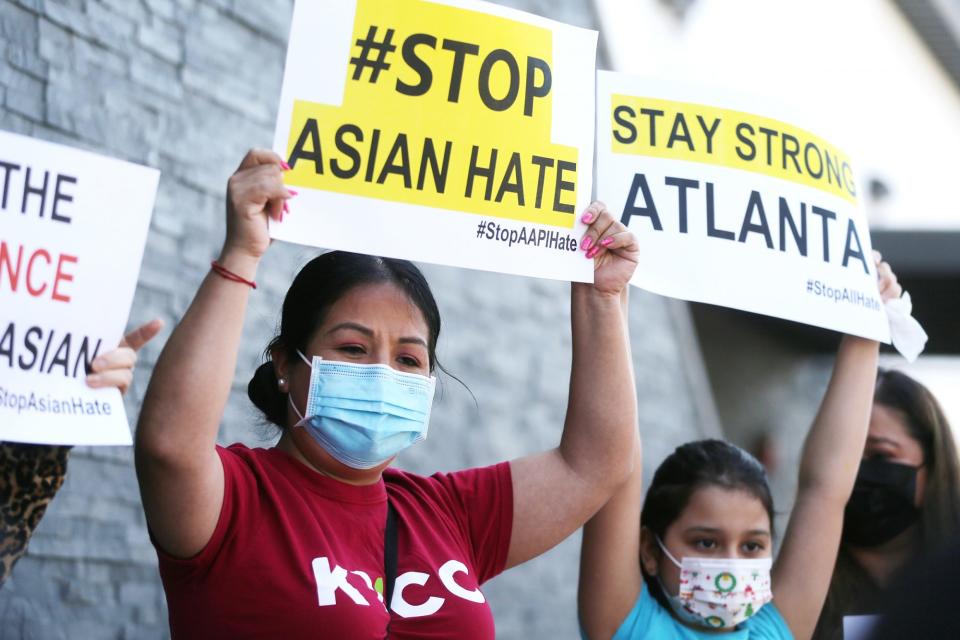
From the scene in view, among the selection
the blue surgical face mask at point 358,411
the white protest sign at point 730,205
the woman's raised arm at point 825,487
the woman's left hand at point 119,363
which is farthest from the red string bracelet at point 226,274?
the woman's raised arm at point 825,487

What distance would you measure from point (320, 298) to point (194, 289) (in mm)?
1934

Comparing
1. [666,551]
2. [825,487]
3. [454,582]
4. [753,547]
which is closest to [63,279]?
[454,582]

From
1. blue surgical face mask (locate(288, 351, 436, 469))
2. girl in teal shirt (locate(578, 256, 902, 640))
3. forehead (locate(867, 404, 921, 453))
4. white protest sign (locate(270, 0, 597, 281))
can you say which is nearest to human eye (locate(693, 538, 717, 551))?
girl in teal shirt (locate(578, 256, 902, 640))

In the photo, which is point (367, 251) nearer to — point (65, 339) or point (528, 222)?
point (528, 222)

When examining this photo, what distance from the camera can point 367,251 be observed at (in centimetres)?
234

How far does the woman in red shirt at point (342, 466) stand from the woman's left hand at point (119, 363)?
5.8 inches

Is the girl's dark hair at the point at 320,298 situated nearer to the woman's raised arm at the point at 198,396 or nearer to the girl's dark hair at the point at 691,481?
the woman's raised arm at the point at 198,396

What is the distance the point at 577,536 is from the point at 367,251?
4.39 m

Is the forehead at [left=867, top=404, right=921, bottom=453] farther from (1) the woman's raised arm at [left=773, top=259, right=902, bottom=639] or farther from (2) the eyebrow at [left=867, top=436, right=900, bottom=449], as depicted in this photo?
(1) the woman's raised arm at [left=773, top=259, right=902, bottom=639]

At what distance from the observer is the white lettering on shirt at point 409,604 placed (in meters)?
2.27

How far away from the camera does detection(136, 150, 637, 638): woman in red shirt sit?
2.10 meters

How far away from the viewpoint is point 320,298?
2.49 metres

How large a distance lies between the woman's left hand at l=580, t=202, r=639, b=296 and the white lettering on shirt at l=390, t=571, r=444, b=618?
777mm

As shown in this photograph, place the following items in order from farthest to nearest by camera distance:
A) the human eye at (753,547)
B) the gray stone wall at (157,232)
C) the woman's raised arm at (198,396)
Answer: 1. the gray stone wall at (157,232)
2. the human eye at (753,547)
3. the woman's raised arm at (198,396)
